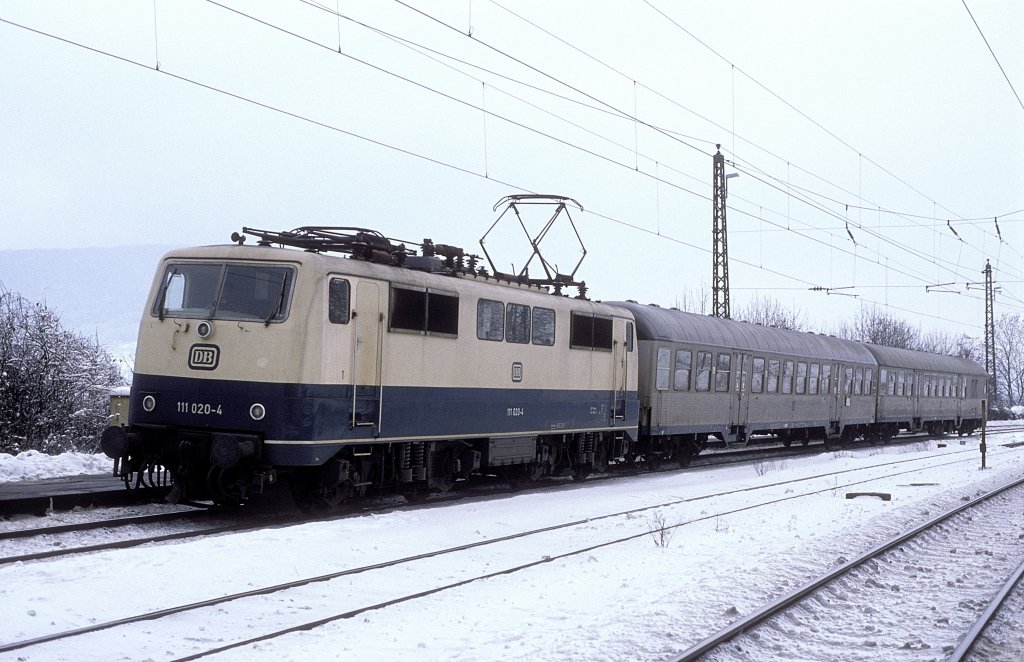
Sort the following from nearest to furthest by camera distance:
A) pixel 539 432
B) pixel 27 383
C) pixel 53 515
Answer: pixel 53 515 < pixel 539 432 < pixel 27 383

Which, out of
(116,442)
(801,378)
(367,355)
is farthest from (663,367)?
(116,442)

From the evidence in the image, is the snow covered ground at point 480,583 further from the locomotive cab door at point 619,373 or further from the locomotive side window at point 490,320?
the locomotive cab door at point 619,373

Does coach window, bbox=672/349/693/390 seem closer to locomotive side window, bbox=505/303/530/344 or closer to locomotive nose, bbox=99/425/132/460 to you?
locomotive side window, bbox=505/303/530/344

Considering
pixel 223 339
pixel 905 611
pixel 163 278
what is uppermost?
pixel 163 278

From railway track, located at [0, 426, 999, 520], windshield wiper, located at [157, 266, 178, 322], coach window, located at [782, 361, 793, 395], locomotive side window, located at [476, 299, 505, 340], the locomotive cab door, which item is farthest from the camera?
coach window, located at [782, 361, 793, 395]

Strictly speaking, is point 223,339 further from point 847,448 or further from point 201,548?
point 847,448

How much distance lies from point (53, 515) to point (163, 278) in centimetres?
316

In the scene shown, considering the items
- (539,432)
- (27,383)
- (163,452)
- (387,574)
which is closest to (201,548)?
(387,574)

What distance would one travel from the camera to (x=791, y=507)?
594 inches

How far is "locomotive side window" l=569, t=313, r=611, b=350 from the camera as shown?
683 inches

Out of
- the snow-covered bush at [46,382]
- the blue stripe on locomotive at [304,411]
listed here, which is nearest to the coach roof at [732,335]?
the blue stripe on locomotive at [304,411]

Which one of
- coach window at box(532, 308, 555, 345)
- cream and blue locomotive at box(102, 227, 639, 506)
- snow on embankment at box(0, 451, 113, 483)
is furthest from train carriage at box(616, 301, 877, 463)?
snow on embankment at box(0, 451, 113, 483)

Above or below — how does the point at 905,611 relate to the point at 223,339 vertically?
below

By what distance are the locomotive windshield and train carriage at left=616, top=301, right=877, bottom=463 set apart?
33.8 ft
